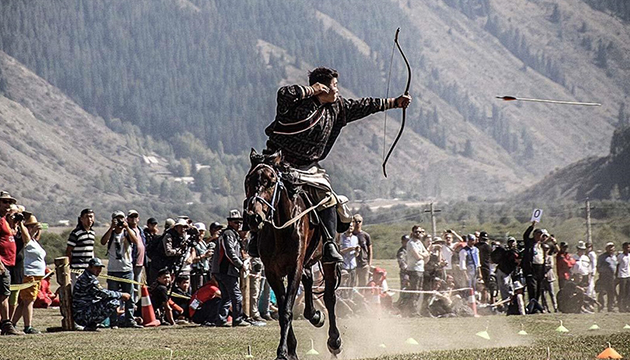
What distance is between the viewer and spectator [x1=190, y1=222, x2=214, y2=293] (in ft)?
81.0

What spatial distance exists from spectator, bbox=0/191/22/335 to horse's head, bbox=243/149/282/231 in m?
6.28

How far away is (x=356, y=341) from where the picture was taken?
17.3 meters

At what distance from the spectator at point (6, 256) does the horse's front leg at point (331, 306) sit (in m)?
5.46

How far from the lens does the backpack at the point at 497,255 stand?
28375 millimetres

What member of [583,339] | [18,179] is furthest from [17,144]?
[583,339]

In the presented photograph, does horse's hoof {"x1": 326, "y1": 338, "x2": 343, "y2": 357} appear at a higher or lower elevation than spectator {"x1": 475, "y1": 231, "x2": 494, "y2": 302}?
lower

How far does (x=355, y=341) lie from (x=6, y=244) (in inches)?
218

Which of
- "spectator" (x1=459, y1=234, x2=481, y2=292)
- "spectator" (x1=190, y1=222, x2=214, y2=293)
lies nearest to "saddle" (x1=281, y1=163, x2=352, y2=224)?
"spectator" (x1=190, y1=222, x2=214, y2=293)

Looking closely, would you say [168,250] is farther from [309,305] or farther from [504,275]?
[504,275]

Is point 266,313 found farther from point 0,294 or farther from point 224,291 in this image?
point 0,294

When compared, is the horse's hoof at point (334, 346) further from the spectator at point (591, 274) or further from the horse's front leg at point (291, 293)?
the spectator at point (591, 274)

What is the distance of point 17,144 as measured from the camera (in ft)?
643

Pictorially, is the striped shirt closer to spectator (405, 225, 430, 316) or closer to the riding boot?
the riding boot

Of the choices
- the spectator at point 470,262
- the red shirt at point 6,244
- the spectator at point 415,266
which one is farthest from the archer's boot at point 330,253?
the spectator at point 470,262
